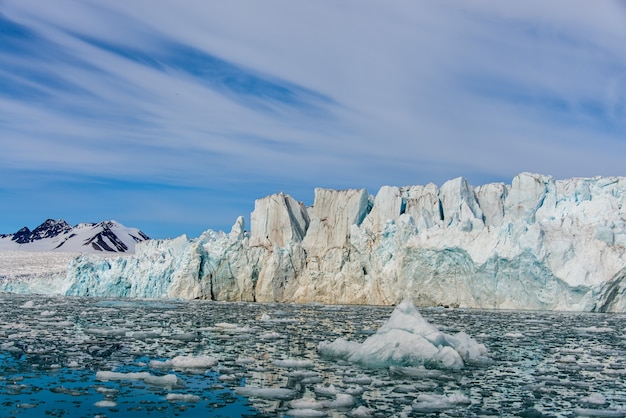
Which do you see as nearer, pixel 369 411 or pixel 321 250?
pixel 369 411

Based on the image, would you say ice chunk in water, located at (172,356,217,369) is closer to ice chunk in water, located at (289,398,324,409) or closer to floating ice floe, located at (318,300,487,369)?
floating ice floe, located at (318,300,487,369)

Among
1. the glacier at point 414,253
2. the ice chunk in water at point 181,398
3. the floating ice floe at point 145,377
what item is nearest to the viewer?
the ice chunk in water at point 181,398

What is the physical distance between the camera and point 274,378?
400 inches

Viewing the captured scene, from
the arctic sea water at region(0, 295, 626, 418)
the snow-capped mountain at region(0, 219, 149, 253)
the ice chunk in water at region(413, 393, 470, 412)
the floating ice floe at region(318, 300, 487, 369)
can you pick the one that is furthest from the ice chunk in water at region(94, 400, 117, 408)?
the snow-capped mountain at region(0, 219, 149, 253)

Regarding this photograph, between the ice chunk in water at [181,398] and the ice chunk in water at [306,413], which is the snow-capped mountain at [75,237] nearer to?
the ice chunk in water at [181,398]

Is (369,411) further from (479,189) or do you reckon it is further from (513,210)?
(479,189)

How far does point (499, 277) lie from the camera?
32.4m

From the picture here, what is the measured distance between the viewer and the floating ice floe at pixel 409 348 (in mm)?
11641

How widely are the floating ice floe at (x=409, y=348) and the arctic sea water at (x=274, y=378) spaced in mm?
269

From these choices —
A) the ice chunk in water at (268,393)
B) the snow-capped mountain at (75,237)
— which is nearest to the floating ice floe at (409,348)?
the ice chunk in water at (268,393)

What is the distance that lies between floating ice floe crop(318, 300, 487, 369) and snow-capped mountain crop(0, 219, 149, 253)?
106 metres

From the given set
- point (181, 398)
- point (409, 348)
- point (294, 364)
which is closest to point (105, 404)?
point (181, 398)

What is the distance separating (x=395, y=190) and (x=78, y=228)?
106807mm

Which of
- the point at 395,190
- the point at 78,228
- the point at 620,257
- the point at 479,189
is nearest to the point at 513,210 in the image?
the point at 479,189
